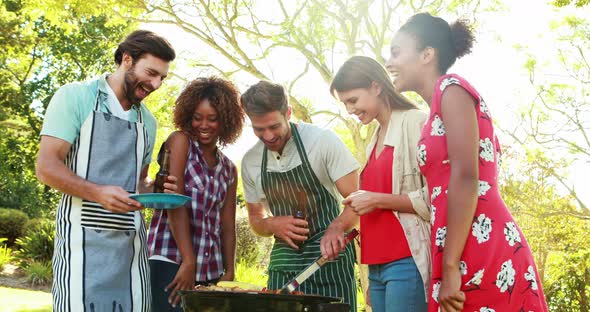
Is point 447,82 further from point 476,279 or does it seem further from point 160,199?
point 160,199

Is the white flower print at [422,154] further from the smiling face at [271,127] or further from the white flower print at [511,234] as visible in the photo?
the smiling face at [271,127]

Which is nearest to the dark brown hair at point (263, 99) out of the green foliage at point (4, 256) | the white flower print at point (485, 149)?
the white flower print at point (485, 149)

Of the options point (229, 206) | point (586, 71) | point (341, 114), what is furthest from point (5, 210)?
point (229, 206)

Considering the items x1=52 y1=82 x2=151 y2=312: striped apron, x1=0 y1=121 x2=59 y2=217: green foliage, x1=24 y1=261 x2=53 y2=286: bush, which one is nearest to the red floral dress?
x1=52 y1=82 x2=151 y2=312: striped apron

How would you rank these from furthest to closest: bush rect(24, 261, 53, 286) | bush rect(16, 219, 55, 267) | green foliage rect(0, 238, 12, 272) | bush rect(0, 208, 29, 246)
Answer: bush rect(0, 208, 29, 246), bush rect(16, 219, 55, 267), green foliage rect(0, 238, 12, 272), bush rect(24, 261, 53, 286)

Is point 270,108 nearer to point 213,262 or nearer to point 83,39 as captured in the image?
point 213,262

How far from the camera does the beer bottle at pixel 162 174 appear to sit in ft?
9.70

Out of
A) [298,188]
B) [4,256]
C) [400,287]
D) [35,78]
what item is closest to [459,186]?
[400,287]

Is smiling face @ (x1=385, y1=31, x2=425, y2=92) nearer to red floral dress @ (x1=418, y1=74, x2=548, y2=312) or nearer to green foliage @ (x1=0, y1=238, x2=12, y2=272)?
red floral dress @ (x1=418, y1=74, x2=548, y2=312)

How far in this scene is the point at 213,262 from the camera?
3172mm

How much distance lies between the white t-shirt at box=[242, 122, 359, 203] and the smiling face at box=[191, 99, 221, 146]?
31 cm

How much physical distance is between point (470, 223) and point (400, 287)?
1.79 feet

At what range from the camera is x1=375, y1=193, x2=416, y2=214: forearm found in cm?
262

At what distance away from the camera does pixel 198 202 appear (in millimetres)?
3113
